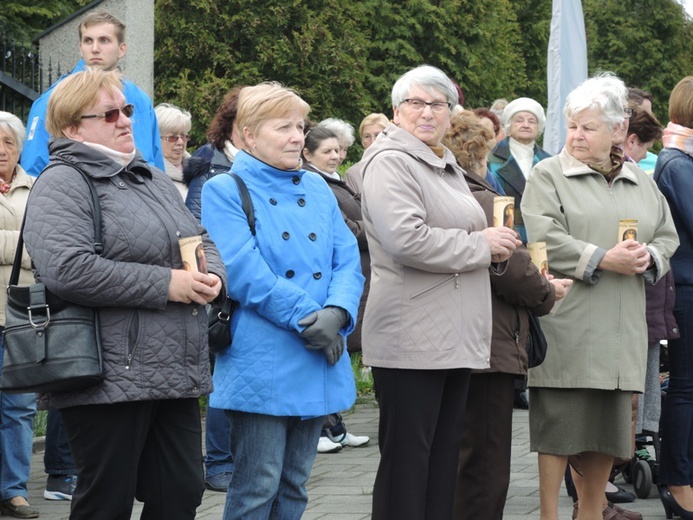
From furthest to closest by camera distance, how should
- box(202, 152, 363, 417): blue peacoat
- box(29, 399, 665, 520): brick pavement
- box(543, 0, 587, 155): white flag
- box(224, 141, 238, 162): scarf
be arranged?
1. box(543, 0, 587, 155): white flag
2. box(224, 141, 238, 162): scarf
3. box(29, 399, 665, 520): brick pavement
4. box(202, 152, 363, 417): blue peacoat

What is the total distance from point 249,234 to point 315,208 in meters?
0.36

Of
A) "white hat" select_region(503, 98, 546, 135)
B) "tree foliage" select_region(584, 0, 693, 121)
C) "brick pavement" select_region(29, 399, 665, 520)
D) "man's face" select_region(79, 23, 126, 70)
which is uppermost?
"tree foliage" select_region(584, 0, 693, 121)

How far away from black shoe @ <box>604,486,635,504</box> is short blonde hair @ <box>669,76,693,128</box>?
208 centimetres

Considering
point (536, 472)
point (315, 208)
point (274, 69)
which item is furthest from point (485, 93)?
point (315, 208)

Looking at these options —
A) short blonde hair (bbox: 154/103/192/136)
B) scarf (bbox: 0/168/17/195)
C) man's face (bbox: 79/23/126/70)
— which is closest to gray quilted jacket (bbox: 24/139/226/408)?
scarf (bbox: 0/168/17/195)

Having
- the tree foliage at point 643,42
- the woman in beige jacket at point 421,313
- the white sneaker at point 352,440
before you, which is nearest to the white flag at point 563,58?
the white sneaker at point 352,440

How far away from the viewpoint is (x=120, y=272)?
14.2 feet

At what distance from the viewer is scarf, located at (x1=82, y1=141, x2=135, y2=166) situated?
15.0ft

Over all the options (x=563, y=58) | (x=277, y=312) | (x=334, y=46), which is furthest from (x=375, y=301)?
(x=334, y=46)

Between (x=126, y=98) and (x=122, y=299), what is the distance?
10.6 feet

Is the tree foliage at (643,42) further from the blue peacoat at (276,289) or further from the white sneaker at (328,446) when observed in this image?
the blue peacoat at (276,289)

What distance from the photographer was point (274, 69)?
29375 millimetres

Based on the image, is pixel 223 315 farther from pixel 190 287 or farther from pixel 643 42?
pixel 643 42

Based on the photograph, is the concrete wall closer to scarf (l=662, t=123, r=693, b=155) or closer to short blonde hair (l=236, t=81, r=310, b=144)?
scarf (l=662, t=123, r=693, b=155)
